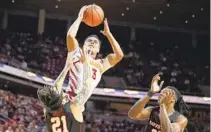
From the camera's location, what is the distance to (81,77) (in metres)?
5.40

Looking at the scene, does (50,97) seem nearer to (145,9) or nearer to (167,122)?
(167,122)

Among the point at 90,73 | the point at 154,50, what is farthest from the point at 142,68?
the point at 90,73

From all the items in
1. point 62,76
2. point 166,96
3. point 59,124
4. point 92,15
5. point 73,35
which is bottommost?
point 59,124

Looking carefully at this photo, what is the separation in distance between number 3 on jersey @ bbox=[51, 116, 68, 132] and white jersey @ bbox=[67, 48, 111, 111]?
0.82m

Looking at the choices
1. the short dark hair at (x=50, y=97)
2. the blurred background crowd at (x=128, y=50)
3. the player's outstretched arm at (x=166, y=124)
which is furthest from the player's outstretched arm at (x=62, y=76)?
the blurred background crowd at (x=128, y=50)

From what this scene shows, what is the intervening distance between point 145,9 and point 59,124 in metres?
21.4

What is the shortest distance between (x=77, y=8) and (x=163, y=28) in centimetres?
594

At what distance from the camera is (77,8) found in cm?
2541

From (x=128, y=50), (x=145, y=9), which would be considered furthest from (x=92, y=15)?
(x=128, y=50)

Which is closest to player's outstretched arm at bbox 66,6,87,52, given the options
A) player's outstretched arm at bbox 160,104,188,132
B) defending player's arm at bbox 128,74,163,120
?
defending player's arm at bbox 128,74,163,120

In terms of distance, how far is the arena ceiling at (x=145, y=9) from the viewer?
24547 millimetres

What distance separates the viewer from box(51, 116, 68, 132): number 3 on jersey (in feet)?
14.3

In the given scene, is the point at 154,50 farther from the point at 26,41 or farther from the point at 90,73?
the point at 90,73

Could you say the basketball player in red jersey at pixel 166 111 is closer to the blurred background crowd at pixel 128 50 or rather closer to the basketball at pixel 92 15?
the basketball at pixel 92 15
